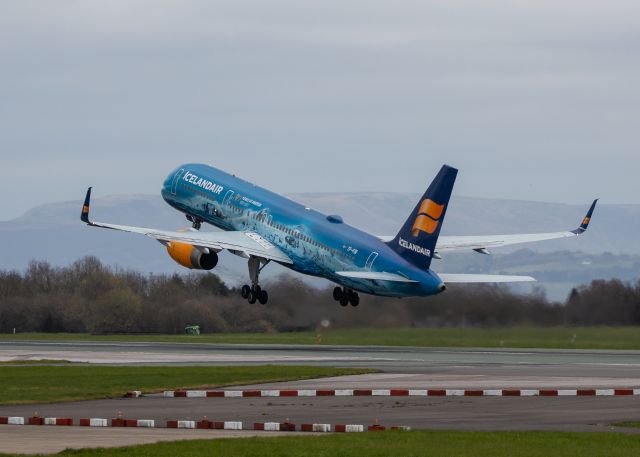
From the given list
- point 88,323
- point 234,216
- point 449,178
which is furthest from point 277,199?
point 88,323

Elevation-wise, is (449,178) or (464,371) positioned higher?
(449,178)

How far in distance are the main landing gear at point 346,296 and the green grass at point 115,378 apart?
2010cm

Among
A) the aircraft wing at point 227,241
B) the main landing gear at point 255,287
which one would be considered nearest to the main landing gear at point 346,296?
the aircraft wing at point 227,241

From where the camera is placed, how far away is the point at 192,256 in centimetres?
9231

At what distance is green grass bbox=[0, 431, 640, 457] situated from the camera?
37.4m

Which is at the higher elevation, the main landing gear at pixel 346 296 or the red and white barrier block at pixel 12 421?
the main landing gear at pixel 346 296

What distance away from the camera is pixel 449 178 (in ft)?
259

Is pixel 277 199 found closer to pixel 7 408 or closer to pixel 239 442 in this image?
pixel 7 408

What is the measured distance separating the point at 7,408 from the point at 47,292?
87.5 meters

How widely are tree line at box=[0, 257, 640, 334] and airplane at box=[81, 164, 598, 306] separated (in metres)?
1.86

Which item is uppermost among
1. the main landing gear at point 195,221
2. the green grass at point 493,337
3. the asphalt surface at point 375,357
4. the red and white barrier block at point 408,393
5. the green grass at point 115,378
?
the main landing gear at point 195,221

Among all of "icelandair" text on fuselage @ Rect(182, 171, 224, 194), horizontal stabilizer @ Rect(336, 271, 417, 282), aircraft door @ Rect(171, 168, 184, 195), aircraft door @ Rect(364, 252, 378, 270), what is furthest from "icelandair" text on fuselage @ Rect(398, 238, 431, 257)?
aircraft door @ Rect(171, 168, 184, 195)

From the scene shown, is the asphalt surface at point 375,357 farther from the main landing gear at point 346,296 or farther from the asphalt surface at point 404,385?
the main landing gear at point 346,296

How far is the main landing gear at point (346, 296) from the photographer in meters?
92.2
